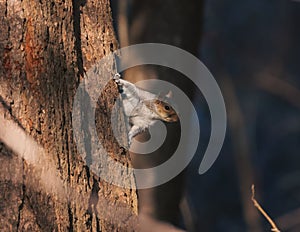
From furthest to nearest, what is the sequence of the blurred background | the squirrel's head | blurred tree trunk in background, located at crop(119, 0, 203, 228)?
the blurred background → blurred tree trunk in background, located at crop(119, 0, 203, 228) → the squirrel's head

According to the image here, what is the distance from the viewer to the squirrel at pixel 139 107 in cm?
169

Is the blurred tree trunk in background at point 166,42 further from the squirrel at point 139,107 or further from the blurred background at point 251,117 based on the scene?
the blurred background at point 251,117

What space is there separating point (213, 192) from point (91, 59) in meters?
3.00

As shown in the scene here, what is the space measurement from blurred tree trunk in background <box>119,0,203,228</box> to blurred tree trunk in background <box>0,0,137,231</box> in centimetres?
101

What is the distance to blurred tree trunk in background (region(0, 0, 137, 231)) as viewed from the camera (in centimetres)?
136

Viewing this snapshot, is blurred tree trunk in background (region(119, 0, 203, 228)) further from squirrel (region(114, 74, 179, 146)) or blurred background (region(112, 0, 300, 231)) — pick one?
blurred background (region(112, 0, 300, 231))

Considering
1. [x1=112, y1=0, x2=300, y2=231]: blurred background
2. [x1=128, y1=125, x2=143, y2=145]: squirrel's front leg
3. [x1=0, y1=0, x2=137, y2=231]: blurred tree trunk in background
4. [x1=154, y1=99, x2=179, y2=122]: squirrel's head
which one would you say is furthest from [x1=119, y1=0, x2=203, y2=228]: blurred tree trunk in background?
[x1=112, y1=0, x2=300, y2=231]: blurred background

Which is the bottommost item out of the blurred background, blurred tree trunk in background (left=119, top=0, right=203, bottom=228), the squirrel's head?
the squirrel's head

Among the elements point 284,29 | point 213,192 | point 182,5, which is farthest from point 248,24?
point 182,5

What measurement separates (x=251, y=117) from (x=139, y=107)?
2.96m

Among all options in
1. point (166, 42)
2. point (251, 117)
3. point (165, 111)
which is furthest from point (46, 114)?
point (251, 117)

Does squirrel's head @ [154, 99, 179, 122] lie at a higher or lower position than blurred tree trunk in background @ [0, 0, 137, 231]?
higher

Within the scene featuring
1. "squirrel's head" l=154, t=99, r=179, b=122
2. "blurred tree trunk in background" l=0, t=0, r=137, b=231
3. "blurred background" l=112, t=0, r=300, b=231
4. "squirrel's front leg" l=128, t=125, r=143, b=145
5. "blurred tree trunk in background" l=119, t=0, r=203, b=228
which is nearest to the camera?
"blurred tree trunk in background" l=0, t=0, r=137, b=231

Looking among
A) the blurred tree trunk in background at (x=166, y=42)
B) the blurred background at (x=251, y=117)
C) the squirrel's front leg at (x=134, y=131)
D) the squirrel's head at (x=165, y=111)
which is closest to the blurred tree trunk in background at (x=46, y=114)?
the squirrel's front leg at (x=134, y=131)
